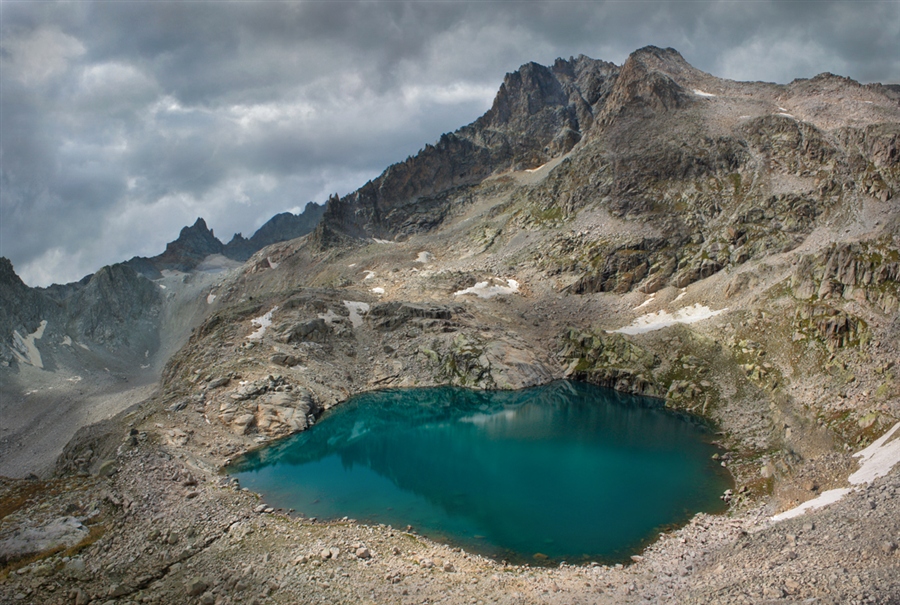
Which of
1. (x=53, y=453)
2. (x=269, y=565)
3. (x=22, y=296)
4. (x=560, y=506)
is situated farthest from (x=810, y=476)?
(x=22, y=296)

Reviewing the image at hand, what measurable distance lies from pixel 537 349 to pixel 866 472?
4733 cm

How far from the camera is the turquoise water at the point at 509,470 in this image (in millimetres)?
29516

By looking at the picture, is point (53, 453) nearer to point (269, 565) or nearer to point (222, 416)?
point (222, 416)

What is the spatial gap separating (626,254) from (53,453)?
86006 millimetres

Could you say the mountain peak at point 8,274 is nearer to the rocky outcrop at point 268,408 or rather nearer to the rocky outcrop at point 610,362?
the rocky outcrop at point 268,408

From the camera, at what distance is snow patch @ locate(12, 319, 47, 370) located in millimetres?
100938

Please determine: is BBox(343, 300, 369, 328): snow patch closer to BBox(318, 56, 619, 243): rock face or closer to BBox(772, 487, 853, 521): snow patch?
BBox(772, 487, 853, 521): snow patch

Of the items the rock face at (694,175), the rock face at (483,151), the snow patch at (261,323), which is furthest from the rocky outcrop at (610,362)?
the rock face at (483,151)

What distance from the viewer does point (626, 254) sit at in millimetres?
87250

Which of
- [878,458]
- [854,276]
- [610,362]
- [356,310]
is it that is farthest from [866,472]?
[356,310]

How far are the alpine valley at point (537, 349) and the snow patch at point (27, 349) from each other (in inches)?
47.1

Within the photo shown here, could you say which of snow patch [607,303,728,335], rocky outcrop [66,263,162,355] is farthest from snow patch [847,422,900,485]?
rocky outcrop [66,263,162,355]

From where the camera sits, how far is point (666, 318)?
71.0 metres

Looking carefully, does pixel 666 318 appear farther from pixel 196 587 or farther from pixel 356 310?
pixel 196 587
